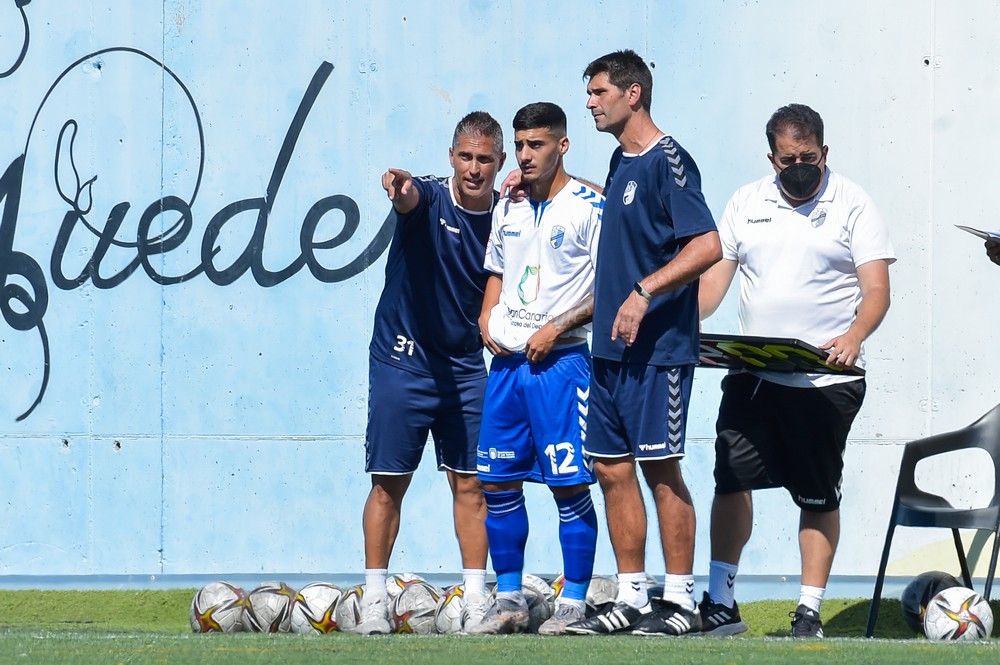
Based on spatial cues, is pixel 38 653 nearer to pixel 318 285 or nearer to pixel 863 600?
pixel 318 285

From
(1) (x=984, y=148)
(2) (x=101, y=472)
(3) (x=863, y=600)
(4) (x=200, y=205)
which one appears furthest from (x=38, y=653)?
(1) (x=984, y=148)

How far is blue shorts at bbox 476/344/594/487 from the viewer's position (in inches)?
192

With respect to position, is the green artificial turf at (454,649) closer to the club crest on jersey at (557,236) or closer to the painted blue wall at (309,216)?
the club crest on jersey at (557,236)

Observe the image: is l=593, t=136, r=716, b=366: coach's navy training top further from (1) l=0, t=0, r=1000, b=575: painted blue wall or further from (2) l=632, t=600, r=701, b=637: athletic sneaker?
(1) l=0, t=0, r=1000, b=575: painted blue wall

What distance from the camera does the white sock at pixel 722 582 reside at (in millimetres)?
5082

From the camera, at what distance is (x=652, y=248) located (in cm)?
473

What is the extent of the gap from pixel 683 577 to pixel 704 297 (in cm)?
116

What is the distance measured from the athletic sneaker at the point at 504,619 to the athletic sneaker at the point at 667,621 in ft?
1.44

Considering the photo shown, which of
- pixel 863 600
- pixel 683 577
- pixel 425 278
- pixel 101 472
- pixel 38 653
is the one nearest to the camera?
pixel 38 653

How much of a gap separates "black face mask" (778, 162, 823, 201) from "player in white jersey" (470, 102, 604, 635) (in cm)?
68

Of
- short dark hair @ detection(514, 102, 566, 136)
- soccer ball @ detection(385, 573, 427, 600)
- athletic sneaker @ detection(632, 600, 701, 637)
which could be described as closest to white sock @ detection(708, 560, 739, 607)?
athletic sneaker @ detection(632, 600, 701, 637)

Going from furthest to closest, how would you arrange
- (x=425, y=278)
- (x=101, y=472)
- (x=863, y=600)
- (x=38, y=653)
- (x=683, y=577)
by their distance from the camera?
(x=101, y=472) < (x=863, y=600) < (x=425, y=278) < (x=683, y=577) < (x=38, y=653)

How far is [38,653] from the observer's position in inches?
158

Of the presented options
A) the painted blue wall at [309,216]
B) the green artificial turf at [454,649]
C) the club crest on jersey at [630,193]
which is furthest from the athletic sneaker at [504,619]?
the painted blue wall at [309,216]
